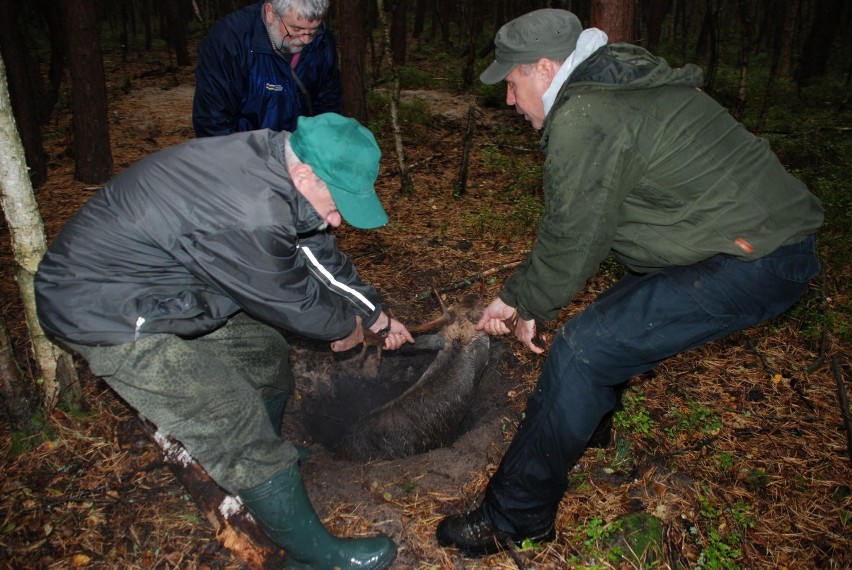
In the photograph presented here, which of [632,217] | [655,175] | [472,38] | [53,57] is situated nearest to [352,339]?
[632,217]

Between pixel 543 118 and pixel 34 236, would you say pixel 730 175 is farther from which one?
pixel 34 236

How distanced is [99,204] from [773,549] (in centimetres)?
339

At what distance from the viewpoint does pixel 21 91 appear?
611 centimetres

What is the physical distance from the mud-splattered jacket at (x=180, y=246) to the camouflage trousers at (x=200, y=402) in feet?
0.33

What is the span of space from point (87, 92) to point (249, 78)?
13.0 ft

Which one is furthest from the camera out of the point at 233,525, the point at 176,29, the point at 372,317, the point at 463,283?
the point at 176,29

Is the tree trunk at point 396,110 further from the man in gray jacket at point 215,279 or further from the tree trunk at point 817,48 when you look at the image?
the tree trunk at point 817,48

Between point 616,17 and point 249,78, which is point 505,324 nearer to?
point 249,78

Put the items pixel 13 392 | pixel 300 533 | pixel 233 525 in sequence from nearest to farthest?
pixel 300 533 → pixel 233 525 → pixel 13 392

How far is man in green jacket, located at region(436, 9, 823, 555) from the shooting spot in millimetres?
2018

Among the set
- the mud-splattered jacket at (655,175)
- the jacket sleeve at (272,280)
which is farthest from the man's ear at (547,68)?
the jacket sleeve at (272,280)

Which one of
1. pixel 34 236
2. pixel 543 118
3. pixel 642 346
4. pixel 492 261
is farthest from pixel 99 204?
pixel 492 261

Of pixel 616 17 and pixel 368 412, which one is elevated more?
pixel 616 17

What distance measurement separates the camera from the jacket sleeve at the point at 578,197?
1.97 m
